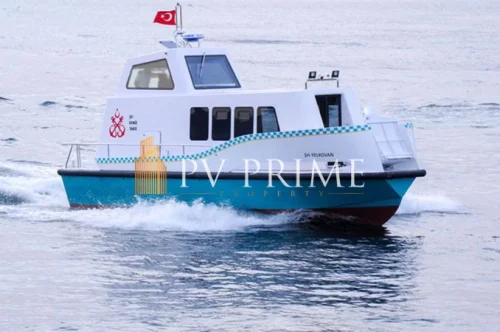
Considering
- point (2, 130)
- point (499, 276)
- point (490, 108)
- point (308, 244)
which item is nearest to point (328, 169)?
point (308, 244)

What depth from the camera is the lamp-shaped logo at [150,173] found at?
21750mm

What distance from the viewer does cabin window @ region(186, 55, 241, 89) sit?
73.2 ft

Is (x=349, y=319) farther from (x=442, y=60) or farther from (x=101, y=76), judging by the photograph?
(x=442, y=60)

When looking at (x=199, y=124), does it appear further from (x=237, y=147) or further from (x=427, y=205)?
(x=427, y=205)

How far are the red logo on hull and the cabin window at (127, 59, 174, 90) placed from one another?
2.16ft

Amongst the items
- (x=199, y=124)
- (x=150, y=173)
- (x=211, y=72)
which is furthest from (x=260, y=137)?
(x=150, y=173)

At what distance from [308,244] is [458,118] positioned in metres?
20.1

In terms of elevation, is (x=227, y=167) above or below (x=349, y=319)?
above

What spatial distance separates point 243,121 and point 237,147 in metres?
0.57

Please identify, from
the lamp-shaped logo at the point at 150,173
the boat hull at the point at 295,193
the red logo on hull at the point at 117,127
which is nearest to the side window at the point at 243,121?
the boat hull at the point at 295,193

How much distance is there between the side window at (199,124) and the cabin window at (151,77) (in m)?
0.87

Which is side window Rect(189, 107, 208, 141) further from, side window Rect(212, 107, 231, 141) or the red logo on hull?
the red logo on hull

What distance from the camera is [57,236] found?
21.1m

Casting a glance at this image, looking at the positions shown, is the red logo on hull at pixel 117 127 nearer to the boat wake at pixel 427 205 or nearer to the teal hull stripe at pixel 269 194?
the teal hull stripe at pixel 269 194
